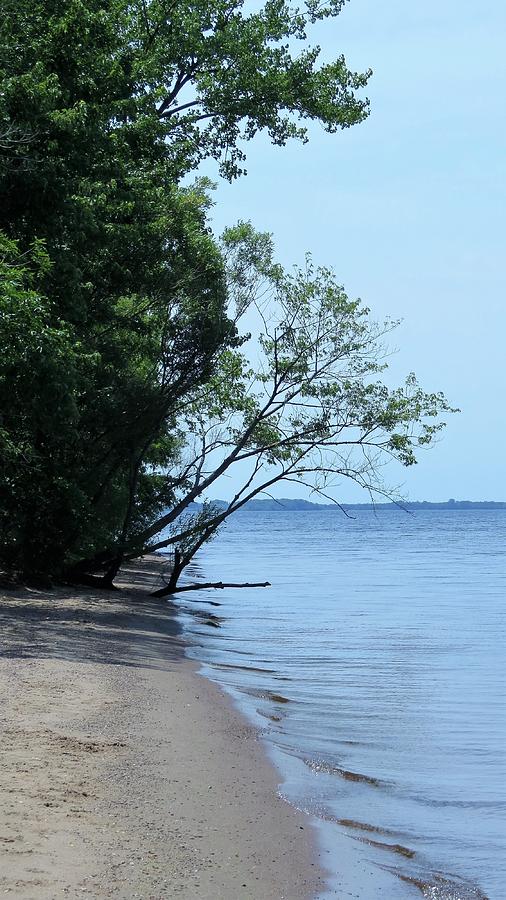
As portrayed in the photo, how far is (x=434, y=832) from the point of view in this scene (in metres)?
7.45

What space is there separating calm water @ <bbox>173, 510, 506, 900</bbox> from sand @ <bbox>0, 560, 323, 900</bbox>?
1.31 feet

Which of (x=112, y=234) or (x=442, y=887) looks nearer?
(x=442, y=887)

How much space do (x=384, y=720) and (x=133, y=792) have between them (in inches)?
231

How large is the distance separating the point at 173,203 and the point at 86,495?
20.6ft

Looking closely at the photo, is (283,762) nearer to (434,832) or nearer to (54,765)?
(434,832)

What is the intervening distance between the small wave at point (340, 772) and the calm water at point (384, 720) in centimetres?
2

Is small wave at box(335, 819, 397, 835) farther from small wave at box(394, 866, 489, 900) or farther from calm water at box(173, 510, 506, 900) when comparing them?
small wave at box(394, 866, 489, 900)

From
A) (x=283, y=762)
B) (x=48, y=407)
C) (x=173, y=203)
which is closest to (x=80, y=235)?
(x=48, y=407)

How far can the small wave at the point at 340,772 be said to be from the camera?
29.1 ft

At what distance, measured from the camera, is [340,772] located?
903 cm

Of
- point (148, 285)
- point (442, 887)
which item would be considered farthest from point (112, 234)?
point (442, 887)

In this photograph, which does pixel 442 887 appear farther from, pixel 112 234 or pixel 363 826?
pixel 112 234

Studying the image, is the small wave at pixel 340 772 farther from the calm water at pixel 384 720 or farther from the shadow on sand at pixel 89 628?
the shadow on sand at pixel 89 628

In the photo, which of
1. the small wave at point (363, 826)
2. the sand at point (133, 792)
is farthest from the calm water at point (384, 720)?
the sand at point (133, 792)
